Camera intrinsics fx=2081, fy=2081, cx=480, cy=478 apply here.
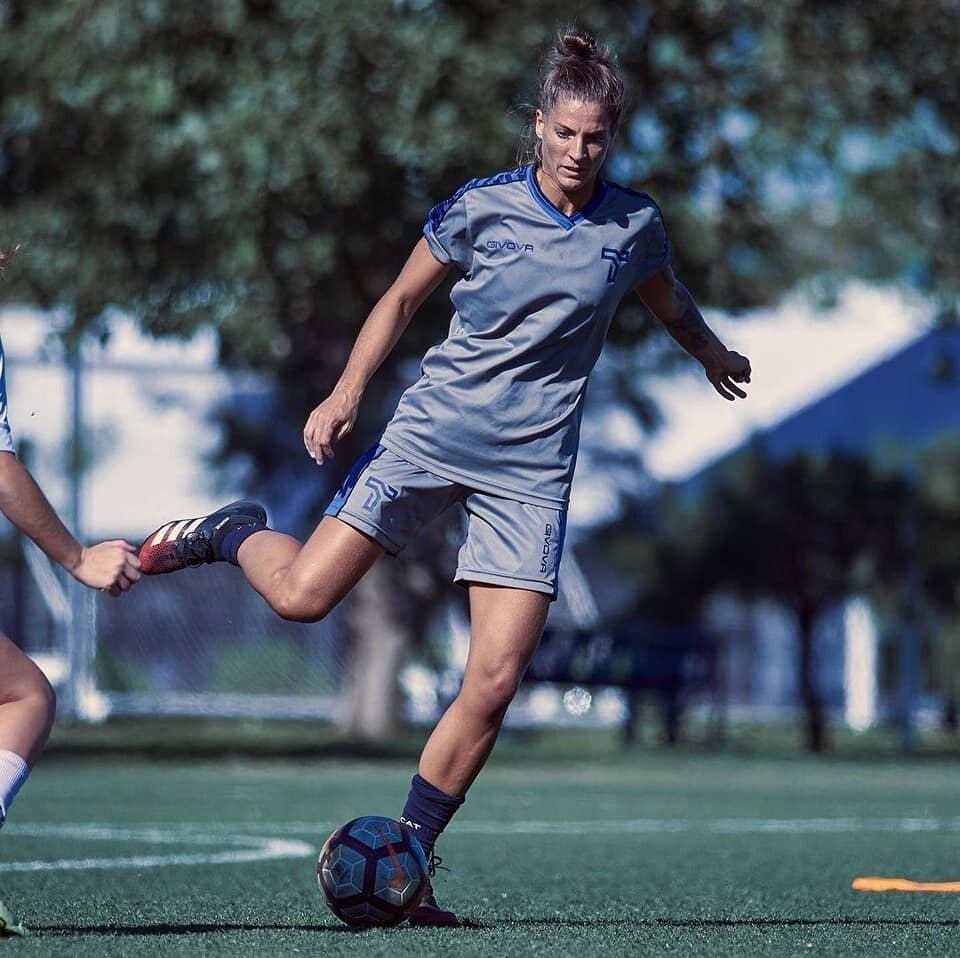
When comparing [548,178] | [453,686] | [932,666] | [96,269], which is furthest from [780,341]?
[548,178]

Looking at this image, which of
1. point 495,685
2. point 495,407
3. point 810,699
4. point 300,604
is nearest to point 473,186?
point 495,407

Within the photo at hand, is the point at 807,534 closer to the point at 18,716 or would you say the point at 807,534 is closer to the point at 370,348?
the point at 370,348

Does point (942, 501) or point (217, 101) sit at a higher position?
point (217, 101)

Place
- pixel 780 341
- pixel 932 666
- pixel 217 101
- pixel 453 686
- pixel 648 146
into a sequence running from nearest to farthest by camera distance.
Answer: pixel 217 101 → pixel 648 146 → pixel 453 686 → pixel 932 666 → pixel 780 341

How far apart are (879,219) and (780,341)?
17.8 metres

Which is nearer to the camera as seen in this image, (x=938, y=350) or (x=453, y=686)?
(x=938, y=350)

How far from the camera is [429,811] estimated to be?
565 centimetres

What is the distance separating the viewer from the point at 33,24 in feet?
53.4

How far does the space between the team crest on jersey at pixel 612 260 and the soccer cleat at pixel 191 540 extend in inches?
47.3

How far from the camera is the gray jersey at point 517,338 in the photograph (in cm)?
547

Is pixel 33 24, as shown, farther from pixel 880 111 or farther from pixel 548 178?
pixel 548 178

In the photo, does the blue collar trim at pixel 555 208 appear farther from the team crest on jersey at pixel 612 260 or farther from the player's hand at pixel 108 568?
the player's hand at pixel 108 568

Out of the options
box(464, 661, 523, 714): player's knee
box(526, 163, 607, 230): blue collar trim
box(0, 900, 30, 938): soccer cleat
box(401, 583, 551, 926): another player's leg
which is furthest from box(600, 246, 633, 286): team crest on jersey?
box(0, 900, 30, 938): soccer cleat

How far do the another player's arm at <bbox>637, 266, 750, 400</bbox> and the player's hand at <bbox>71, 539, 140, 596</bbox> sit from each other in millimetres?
1732
